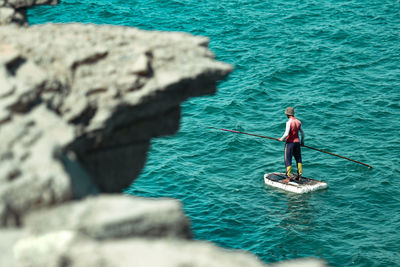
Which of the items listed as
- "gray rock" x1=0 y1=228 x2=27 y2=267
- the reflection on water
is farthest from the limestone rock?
the reflection on water

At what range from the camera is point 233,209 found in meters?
21.4

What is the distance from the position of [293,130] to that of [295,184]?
223 centimetres

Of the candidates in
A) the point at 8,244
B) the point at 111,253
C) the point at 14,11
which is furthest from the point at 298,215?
the point at 8,244

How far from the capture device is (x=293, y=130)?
71.4 feet

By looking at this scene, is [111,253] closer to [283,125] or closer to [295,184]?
[295,184]

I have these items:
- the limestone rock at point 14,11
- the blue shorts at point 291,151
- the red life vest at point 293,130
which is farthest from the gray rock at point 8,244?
the blue shorts at point 291,151

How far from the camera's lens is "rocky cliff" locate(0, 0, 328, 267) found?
665 cm

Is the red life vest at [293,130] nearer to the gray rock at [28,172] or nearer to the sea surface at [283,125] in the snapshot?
the sea surface at [283,125]

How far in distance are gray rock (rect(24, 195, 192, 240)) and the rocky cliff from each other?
12mm

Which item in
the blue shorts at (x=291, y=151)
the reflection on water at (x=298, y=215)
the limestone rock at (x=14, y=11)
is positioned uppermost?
the limestone rock at (x=14, y=11)

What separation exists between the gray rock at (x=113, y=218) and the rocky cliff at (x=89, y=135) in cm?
1

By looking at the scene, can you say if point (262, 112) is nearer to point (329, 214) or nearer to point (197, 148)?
point (197, 148)

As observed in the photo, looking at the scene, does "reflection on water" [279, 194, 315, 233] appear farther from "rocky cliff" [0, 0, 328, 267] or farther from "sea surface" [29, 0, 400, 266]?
"rocky cliff" [0, 0, 328, 267]

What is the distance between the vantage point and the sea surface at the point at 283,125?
1995 centimetres
